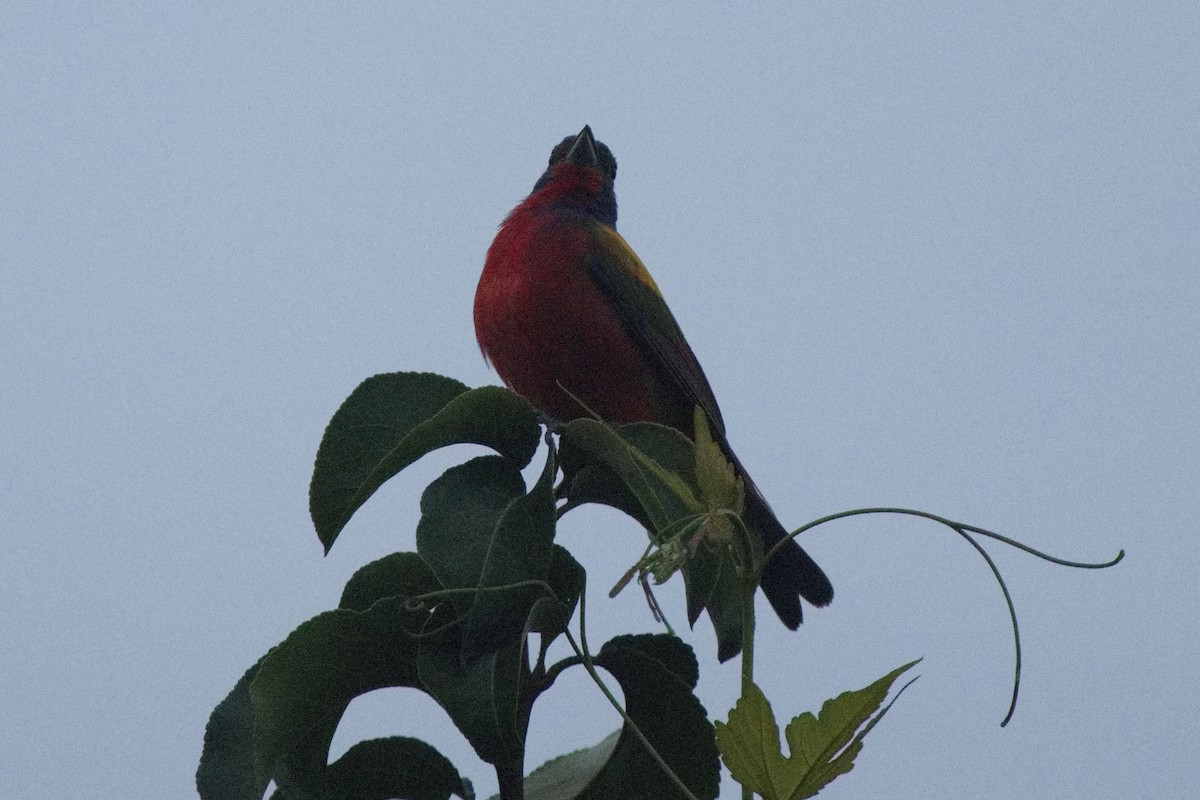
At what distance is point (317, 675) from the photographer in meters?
1.66

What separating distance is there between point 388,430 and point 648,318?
174cm

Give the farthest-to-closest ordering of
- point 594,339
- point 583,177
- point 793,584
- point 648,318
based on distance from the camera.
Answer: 1. point 583,177
2. point 648,318
3. point 594,339
4. point 793,584

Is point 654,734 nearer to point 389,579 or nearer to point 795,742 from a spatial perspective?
point 389,579

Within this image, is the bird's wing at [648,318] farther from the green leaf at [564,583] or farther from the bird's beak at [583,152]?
the green leaf at [564,583]

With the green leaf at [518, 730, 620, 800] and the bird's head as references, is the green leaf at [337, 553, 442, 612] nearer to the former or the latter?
the green leaf at [518, 730, 620, 800]

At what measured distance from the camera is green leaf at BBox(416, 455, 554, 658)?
155 centimetres

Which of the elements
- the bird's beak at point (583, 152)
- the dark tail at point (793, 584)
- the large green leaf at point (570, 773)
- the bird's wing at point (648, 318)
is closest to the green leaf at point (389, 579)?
the large green leaf at point (570, 773)

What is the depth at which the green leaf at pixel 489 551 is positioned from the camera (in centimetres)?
155

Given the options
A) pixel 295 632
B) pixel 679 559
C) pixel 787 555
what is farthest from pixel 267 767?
pixel 787 555

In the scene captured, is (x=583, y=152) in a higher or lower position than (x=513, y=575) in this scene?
higher

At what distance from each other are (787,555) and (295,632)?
4.78 ft

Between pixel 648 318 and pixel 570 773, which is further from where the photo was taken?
pixel 648 318

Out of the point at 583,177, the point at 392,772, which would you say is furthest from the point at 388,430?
the point at 583,177

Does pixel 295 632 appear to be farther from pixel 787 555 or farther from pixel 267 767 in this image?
pixel 787 555
